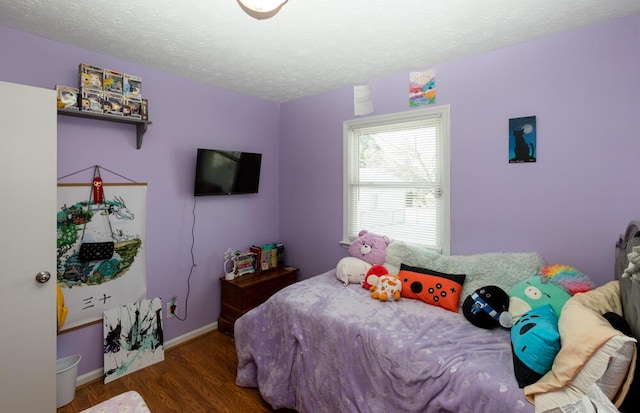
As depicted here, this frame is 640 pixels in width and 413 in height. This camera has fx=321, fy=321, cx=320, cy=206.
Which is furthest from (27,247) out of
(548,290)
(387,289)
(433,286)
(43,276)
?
(548,290)

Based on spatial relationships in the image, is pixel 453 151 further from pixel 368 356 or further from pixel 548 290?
pixel 368 356

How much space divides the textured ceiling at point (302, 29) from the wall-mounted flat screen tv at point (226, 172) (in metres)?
0.76

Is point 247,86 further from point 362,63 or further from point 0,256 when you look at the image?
point 0,256

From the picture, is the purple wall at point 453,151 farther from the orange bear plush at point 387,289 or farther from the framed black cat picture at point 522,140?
the orange bear plush at point 387,289

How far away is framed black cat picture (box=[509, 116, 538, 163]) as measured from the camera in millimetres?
2240

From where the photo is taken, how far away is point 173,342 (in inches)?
116

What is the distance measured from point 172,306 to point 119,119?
5.43 ft

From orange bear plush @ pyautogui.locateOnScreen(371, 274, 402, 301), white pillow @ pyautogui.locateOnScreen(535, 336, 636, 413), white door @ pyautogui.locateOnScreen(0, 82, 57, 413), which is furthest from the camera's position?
orange bear plush @ pyautogui.locateOnScreen(371, 274, 402, 301)

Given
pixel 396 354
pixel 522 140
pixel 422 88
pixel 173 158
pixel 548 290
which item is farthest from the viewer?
pixel 173 158

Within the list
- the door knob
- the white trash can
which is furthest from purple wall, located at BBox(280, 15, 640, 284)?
the white trash can

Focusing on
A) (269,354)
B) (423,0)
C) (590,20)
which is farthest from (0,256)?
(590,20)

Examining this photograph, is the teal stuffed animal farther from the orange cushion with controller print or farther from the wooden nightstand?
the wooden nightstand

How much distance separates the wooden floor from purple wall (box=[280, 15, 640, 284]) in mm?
2027

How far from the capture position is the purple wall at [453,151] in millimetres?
2016
